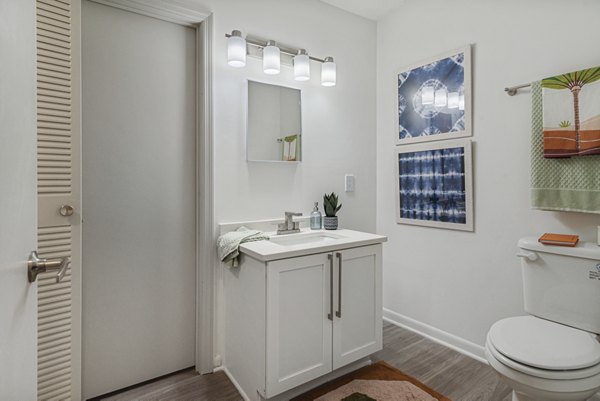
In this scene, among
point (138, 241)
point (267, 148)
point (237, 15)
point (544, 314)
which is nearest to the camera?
point (544, 314)

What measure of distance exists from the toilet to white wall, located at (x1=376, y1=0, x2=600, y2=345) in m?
0.23

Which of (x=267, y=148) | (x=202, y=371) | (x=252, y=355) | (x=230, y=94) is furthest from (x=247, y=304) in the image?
(x=230, y=94)

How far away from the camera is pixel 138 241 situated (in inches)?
71.6

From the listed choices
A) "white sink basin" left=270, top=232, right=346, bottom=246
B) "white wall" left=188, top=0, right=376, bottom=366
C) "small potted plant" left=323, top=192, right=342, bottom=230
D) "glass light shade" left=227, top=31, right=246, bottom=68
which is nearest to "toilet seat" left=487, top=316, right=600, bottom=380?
"white sink basin" left=270, top=232, right=346, bottom=246

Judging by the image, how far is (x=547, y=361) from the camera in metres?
1.24

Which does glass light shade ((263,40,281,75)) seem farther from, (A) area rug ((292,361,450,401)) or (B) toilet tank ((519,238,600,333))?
A: (A) area rug ((292,361,450,401))

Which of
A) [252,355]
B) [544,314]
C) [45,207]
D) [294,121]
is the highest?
[294,121]

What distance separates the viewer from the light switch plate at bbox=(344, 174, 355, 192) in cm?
254

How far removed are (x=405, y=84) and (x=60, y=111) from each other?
2238 millimetres

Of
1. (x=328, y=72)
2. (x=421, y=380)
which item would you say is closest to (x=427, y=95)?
(x=328, y=72)

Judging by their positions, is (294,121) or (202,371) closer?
(202,371)

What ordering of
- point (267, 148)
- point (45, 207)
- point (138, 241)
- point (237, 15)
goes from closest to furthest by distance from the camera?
1. point (45, 207)
2. point (138, 241)
3. point (237, 15)
4. point (267, 148)

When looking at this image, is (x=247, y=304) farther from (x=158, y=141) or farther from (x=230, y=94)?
(x=230, y=94)

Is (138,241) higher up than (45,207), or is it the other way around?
(45,207)
